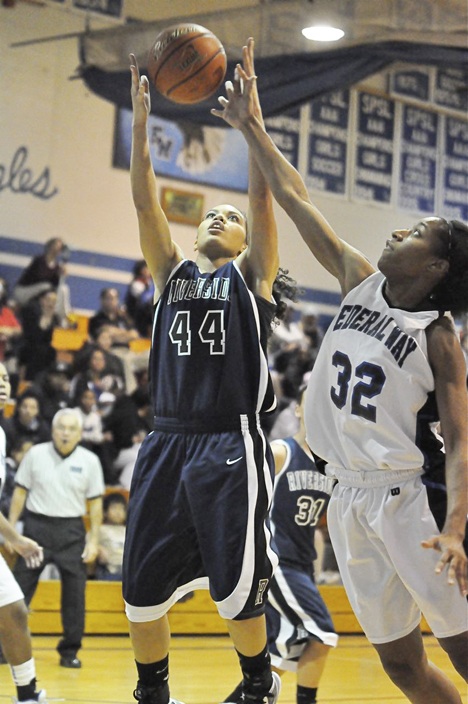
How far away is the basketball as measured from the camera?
462 centimetres

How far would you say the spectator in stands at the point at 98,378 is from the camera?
37.0 ft

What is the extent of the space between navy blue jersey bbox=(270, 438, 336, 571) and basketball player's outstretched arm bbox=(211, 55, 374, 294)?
2.24m

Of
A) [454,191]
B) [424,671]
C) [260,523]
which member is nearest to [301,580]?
[260,523]

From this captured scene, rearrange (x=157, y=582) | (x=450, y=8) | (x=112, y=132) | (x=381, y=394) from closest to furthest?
(x=381, y=394)
(x=157, y=582)
(x=450, y=8)
(x=112, y=132)

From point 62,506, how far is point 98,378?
3447mm

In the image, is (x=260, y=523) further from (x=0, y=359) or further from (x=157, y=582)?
(x=0, y=359)

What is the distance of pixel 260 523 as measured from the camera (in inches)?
161

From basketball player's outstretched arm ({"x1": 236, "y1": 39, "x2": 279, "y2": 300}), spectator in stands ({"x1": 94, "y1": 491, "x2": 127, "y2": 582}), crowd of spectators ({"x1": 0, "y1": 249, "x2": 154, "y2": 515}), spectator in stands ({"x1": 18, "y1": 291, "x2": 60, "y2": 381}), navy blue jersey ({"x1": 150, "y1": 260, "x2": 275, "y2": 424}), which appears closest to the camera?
navy blue jersey ({"x1": 150, "y1": 260, "x2": 275, "y2": 424})

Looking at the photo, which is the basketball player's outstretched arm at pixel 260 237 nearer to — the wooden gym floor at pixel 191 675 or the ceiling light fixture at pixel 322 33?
the wooden gym floor at pixel 191 675

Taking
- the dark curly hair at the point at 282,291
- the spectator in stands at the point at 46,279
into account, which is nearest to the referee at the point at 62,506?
the dark curly hair at the point at 282,291

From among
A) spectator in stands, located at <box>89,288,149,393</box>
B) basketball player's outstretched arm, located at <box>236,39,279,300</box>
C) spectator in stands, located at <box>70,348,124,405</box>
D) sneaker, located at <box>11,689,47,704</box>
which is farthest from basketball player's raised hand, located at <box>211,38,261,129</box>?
spectator in stands, located at <box>89,288,149,393</box>

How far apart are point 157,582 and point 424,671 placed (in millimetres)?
1062

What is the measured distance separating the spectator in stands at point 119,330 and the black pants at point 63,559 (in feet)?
12.4

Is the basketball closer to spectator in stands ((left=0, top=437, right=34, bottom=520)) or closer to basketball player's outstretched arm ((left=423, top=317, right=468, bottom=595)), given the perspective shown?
basketball player's outstretched arm ((left=423, top=317, right=468, bottom=595))
